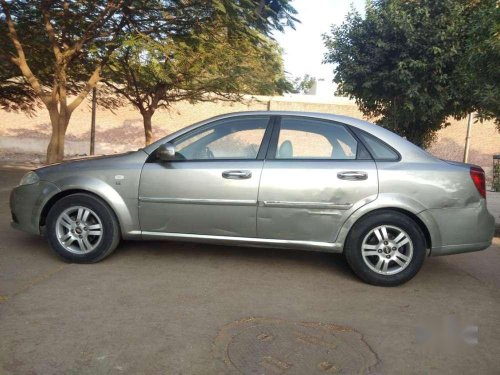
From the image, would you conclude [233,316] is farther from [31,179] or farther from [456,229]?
[31,179]

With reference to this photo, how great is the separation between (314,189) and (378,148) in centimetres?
76

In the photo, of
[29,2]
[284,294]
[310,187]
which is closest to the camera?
[284,294]

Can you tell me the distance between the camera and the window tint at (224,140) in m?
4.63

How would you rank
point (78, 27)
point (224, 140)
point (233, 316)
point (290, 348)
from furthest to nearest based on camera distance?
point (78, 27) → point (224, 140) → point (233, 316) → point (290, 348)

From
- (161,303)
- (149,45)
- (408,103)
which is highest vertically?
(149,45)

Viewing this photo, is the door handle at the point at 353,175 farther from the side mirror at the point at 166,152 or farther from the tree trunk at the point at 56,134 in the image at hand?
the tree trunk at the point at 56,134

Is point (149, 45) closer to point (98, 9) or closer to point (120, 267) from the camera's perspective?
point (98, 9)

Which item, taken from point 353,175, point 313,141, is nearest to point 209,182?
point 313,141

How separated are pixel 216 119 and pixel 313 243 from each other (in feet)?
5.13

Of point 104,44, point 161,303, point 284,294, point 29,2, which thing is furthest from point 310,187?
point 29,2

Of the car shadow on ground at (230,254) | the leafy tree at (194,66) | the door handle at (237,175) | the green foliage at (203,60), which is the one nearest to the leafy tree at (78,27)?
the green foliage at (203,60)

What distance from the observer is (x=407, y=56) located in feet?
31.7

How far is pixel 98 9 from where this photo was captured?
10.4m

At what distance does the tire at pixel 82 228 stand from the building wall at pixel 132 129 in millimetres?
17844
